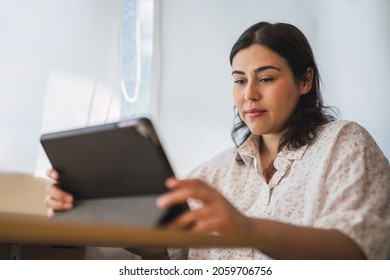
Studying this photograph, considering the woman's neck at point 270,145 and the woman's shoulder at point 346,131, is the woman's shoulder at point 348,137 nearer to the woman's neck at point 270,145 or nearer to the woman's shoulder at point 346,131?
the woman's shoulder at point 346,131

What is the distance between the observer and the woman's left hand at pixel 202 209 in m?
0.43

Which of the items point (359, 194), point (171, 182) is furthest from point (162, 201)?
point (359, 194)

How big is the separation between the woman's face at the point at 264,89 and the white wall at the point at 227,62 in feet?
0.95

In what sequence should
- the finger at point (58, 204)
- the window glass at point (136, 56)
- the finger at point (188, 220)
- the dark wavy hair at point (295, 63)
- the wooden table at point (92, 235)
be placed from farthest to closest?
1. the window glass at point (136, 56)
2. the dark wavy hair at point (295, 63)
3. the finger at point (58, 204)
4. the finger at point (188, 220)
5. the wooden table at point (92, 235)

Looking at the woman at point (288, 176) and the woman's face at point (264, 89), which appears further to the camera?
the woman's face at point (264, 89)

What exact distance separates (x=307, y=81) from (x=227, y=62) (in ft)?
1.50

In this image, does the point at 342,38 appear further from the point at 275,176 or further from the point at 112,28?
the point at 112,28

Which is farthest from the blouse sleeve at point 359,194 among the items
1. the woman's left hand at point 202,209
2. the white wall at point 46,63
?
the white wall at point 46,63

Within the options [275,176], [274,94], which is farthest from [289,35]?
[275,176]

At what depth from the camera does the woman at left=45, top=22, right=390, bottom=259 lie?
0.58 meters

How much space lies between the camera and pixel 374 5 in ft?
3.86

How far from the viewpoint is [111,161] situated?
0.52 m

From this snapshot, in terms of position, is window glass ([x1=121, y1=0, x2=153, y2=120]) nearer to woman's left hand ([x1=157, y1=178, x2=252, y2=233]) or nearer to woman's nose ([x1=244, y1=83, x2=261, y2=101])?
woman's nose ([x1=244, y1=83, x2=261, y2=101])
